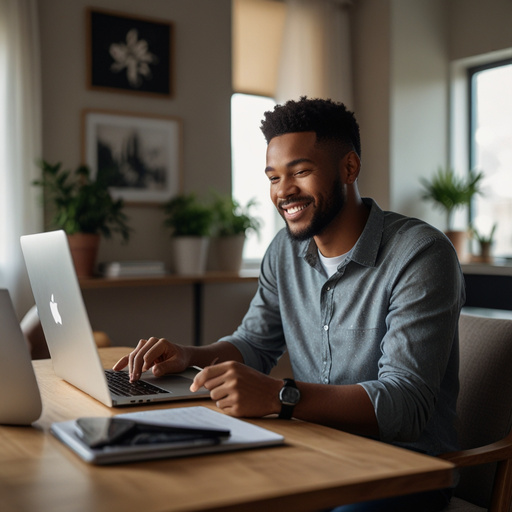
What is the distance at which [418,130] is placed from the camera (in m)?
4.90

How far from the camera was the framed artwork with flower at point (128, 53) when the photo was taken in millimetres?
4031

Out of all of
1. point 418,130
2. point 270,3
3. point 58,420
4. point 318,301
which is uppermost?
point 270,3

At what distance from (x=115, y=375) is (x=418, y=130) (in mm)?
3959

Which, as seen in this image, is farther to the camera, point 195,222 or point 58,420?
point 195,222

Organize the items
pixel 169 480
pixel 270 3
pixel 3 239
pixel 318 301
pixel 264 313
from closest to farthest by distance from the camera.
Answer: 1. pixel 169 480
2. pixel 318 301
3. pixel 264 313
4. pixel 3 239
5. pixel 270 3

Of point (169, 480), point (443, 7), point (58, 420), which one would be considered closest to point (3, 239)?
point (58, 420)

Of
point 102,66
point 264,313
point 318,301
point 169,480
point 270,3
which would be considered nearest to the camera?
point 169,480

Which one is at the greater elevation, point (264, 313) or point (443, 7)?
point (443, 7)

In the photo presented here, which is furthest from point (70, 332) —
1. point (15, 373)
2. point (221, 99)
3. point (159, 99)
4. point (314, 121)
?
point (221, 99)

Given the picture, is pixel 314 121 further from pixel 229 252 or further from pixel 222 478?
pixel 229 252

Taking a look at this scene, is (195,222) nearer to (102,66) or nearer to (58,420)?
(102,66)

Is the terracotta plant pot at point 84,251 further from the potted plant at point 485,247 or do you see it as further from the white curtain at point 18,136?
the potted plant at point 485,247

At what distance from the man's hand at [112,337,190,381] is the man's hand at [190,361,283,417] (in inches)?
10.7

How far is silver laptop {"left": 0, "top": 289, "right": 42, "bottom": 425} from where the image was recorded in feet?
3.38
